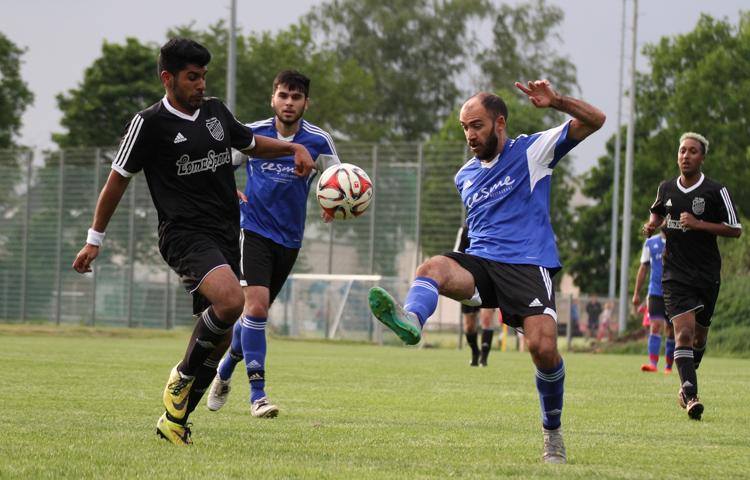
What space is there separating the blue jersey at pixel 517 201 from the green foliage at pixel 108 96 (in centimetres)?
5180

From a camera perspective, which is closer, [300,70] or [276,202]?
[276,202]

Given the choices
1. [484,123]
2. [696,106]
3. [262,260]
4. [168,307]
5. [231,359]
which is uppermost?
[696,106]

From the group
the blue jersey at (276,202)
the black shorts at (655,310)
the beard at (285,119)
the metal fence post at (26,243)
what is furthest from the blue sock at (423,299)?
the metal fence post at (26,243)

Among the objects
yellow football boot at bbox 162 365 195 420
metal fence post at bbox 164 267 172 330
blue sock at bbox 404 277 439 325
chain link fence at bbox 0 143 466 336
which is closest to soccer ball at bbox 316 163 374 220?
yellow football boot at bbox 162 365 195 420

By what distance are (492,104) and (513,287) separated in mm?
1025

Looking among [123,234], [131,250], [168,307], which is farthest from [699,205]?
[123,234]

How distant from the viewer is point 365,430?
820cm

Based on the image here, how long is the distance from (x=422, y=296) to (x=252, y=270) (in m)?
3.35

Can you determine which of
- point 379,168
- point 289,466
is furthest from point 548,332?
point 379,168

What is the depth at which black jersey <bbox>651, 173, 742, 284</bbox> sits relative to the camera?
10539 mm

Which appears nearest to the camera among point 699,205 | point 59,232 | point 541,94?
point 541,94

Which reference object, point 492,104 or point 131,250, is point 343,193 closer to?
point 492,104

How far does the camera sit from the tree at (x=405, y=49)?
6250 centimetres

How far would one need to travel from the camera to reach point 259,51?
210 feet
